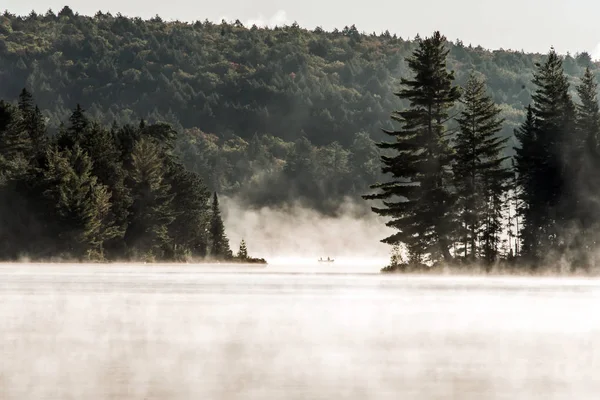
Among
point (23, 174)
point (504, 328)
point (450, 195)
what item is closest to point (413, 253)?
point (450, 195)

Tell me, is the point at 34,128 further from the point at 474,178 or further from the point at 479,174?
the point at 474,178

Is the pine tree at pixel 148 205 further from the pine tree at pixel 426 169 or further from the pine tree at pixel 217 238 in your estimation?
the pine tree at pixel 426 169

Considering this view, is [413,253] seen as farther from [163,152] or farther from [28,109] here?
[28,109]

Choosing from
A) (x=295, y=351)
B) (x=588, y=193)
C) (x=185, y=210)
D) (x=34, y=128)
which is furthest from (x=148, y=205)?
(x=295, y=351)

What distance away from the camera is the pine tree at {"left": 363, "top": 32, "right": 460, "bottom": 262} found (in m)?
57.3

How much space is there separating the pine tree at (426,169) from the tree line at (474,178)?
6cm

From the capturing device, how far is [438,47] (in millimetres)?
59656

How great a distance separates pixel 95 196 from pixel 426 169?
110ft

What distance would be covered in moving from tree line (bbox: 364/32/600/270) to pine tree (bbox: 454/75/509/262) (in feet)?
0.21

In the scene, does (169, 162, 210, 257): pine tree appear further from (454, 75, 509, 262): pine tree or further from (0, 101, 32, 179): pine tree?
(454, 75, 509, 262): pine tree

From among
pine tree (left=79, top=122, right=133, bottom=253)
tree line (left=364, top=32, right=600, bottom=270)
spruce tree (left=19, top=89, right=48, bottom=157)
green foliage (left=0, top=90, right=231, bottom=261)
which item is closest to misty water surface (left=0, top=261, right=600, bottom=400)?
tree line (left=364, top=32, right=600, bottom=270)

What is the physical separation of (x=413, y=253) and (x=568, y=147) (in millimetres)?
15578

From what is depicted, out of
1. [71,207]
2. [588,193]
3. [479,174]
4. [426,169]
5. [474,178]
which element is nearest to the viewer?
[426,169]

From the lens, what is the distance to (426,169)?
57.3 metres
